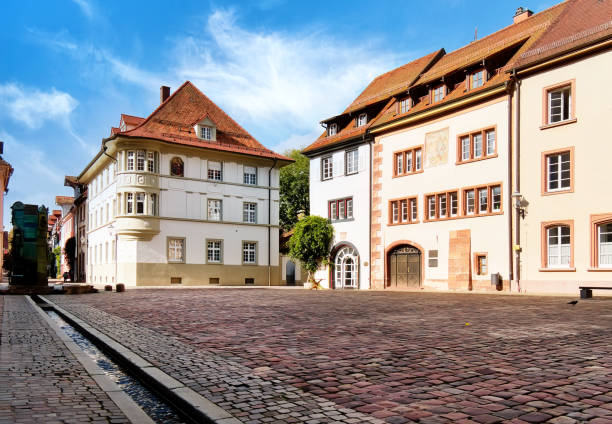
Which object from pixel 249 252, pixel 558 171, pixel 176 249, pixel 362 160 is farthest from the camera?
pixel 249 252

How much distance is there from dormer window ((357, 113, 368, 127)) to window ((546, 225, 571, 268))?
15.2m

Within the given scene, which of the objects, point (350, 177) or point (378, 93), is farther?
point (378, 93)

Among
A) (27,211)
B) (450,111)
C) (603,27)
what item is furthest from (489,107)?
(27,211)

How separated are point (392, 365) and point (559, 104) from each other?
70.1 ft

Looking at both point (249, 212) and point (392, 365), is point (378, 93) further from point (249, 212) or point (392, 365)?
point (392, 365)

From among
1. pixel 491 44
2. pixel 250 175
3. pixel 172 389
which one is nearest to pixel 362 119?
pixel 491 44

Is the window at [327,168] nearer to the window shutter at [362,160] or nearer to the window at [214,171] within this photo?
the window shutter at [362,160]

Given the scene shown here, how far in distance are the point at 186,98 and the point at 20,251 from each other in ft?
77.3

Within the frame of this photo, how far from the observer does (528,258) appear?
81.4ft

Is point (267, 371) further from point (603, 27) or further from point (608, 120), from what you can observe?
point (603, 27)

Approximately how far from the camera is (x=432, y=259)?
29922 millimetres

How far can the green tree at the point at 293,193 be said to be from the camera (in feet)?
204

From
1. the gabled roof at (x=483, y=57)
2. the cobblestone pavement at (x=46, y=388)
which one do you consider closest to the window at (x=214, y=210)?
the gabled roof at (x=483, y=57)

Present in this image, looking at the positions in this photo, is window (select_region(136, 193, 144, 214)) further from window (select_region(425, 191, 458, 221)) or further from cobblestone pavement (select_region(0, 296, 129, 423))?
cobblestone pavement (select_region(0, 296, 129, 423))
